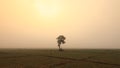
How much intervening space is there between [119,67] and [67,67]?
4.10m

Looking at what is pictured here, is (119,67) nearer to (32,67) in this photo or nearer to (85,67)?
(85,67)

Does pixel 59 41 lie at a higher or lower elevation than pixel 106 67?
higher

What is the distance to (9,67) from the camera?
624 inches

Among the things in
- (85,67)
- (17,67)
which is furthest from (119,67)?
(17,67)

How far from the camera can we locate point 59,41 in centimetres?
5356

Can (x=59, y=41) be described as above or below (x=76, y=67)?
above

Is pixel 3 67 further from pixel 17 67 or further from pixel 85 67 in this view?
pixel 85 67

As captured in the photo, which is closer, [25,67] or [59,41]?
[25,67]

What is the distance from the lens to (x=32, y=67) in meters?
16.2

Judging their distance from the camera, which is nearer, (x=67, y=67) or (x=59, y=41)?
(x=67, y=67)

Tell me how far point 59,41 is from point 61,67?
3695 centimetres

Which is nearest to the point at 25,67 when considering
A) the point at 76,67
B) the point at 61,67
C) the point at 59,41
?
the point at 61,67

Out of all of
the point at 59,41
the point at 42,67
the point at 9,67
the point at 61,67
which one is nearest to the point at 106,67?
the point at 61,67

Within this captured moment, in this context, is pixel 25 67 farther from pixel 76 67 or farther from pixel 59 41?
pixel 59 41
